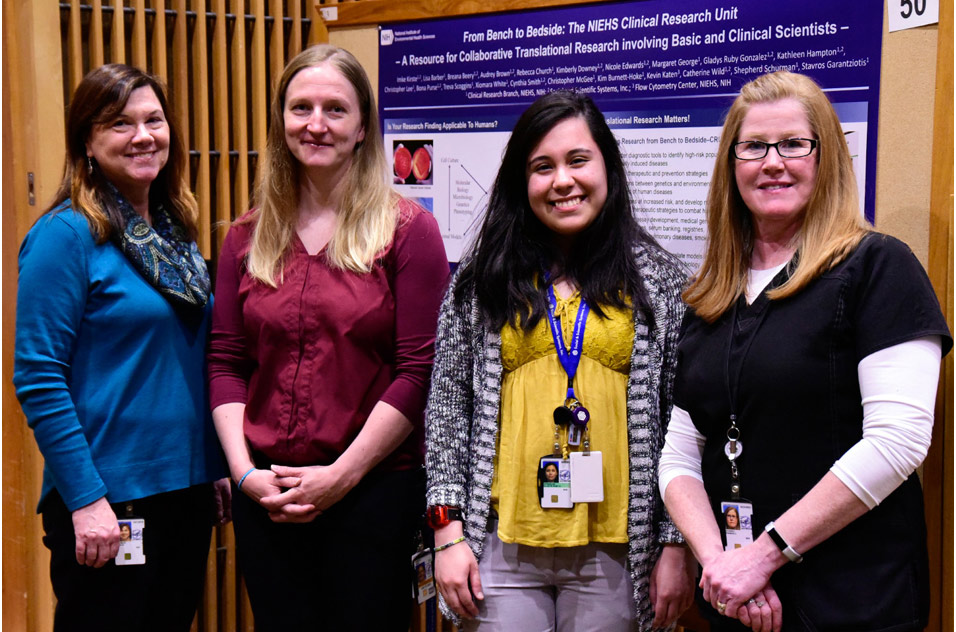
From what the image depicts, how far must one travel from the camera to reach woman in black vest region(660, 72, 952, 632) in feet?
5.82

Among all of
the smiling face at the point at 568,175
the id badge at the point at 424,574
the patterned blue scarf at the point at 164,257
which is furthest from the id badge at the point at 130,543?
the smiling face at the point at 568,175

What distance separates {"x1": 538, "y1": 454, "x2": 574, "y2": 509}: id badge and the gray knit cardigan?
0.13 m

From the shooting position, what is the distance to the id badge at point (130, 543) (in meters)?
2.43

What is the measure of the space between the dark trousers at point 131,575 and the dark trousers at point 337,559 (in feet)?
0.61

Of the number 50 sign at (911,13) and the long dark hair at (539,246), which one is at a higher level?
the number 50 sign at (911,13)

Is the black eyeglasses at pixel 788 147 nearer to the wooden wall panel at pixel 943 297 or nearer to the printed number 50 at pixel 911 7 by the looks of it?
Result: the wooden wall panel at pixel 943 297

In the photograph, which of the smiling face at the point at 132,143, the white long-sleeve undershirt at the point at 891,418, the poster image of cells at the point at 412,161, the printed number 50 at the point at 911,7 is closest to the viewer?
the white long-sleeve undershirt at the point at 891,418

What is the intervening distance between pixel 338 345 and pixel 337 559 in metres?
0.53

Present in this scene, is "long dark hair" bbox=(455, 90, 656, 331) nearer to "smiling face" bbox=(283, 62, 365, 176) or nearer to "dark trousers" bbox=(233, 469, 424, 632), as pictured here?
"smiling face" bbox=(283, 62, 365, 176)

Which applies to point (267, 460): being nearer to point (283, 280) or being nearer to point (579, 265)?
point (283, 280)

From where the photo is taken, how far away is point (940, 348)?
1.78m

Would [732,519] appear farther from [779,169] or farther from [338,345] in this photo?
[338,345]

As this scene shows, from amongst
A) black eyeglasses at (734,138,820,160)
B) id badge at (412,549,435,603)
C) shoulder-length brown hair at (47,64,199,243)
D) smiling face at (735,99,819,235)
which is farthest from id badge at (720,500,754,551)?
shoulder-length brown hair at (47,64,199,243)

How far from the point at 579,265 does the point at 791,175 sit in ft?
1.71
